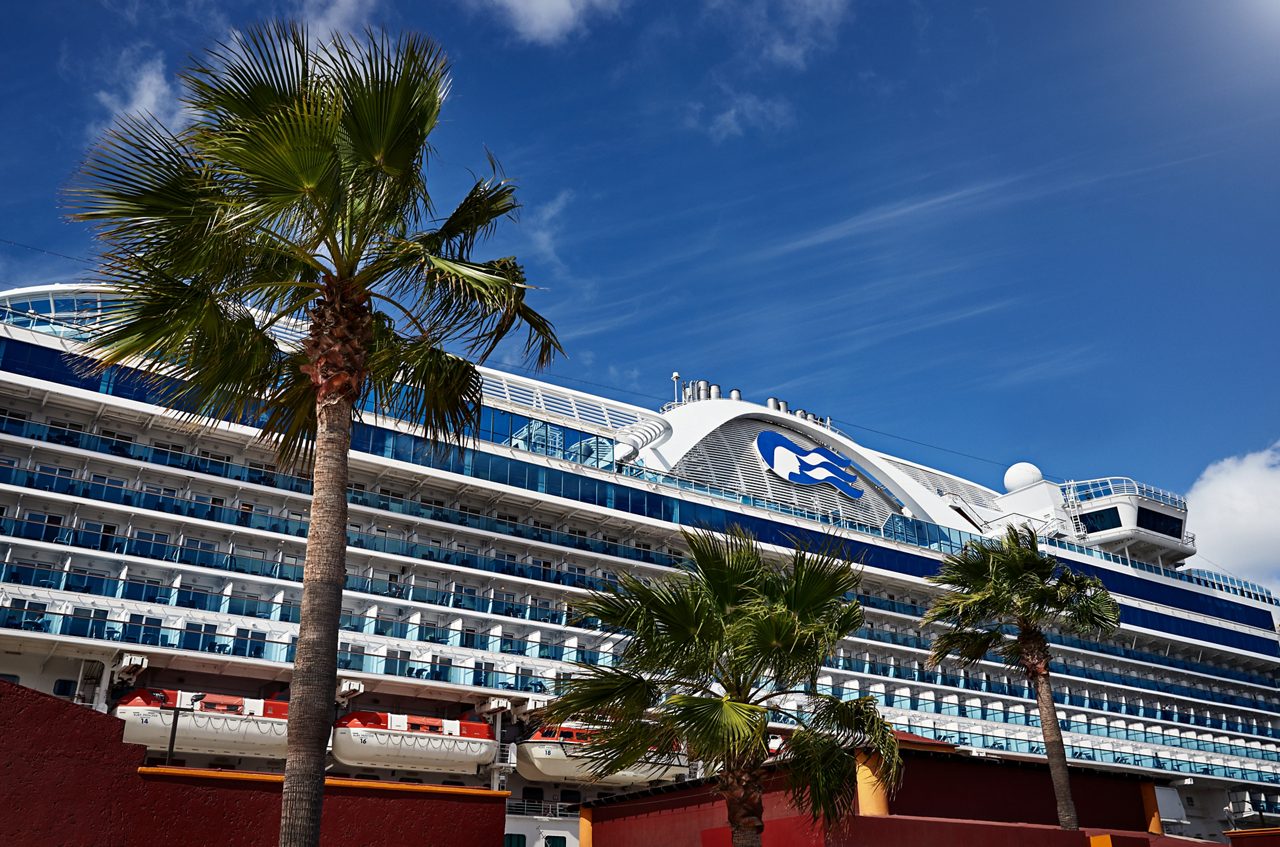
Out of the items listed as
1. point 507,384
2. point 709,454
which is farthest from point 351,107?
point 709,454

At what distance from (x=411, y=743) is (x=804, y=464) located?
27530mm

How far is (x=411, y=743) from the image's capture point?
3447 centimetres

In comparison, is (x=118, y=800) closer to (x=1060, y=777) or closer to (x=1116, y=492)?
(x=1060, y=777)

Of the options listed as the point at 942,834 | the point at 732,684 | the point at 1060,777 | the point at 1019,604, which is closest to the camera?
the point at 732,684

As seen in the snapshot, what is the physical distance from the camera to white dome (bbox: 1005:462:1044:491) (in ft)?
244

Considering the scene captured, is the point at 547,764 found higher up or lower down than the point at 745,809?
higher up

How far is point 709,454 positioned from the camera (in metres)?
52.4

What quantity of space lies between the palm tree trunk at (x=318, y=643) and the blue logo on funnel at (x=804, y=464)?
43676 millimetres

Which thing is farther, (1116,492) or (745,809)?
(1116,492)

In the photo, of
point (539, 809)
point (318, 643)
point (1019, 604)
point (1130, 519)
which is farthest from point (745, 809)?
point (1130, 519)

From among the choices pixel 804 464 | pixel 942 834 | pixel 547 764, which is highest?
pixel 804 464

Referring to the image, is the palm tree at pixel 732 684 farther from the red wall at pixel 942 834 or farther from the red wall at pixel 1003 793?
the red wall at pixel 1003 793

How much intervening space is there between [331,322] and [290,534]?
27262 mm

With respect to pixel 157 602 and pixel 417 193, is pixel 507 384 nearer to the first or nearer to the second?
pixel 157 602
